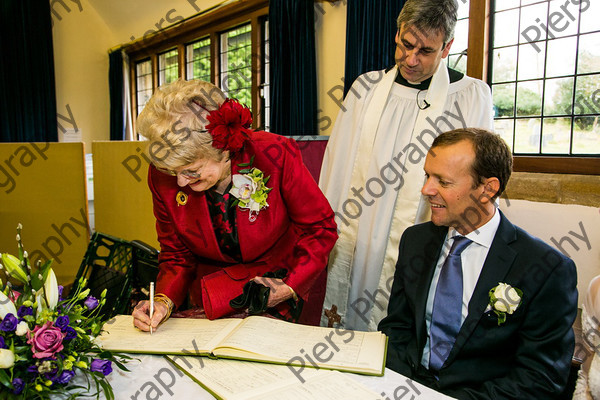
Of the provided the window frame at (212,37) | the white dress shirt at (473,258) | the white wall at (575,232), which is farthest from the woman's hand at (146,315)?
the window frame at (212,37)

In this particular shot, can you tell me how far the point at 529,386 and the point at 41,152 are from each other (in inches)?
144

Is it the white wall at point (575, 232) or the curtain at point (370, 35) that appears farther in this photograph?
the curtain at point (370, 35)

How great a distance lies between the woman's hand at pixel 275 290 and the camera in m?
1.59

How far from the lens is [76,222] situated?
3.64 metres

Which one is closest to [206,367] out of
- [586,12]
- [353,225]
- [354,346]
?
[354,346]

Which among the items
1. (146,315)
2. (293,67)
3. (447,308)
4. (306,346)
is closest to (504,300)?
(447,308)

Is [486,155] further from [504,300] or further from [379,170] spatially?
[379,170]

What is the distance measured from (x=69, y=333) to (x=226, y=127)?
30.1 inches

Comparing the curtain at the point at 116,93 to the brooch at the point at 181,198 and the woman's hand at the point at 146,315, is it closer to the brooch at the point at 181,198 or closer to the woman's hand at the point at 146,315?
the brooch at the point at 181,198

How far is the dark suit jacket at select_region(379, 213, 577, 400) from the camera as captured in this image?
131 centimetres

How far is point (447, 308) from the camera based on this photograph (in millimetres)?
1481

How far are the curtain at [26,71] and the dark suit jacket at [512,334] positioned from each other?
8.03 meters

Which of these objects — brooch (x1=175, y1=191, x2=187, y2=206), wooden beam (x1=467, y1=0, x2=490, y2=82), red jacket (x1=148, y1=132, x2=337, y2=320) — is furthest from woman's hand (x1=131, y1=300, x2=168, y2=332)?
wooden beam (x1=467, y1=0, x2=490, y2=82)

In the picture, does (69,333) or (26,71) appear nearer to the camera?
(69,333)
